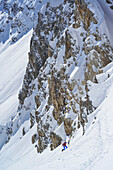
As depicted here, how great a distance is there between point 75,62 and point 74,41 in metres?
1.98

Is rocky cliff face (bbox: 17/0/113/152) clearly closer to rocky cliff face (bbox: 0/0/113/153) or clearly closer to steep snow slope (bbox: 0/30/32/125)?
rocky cliff face (bbox: 0/0/113/153)

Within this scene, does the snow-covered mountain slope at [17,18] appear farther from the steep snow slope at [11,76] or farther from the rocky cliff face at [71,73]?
the rocky cliff face at [71,73]

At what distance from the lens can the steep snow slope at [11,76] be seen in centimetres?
4765

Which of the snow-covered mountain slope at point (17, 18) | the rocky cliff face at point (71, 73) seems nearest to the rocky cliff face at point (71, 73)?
the rocky cliff face at point (71, 73)

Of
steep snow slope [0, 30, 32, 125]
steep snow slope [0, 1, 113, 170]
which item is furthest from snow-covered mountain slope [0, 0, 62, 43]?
steep snow slope [0, 1, 113, 170]

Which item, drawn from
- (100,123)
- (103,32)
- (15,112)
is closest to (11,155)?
(15,112)

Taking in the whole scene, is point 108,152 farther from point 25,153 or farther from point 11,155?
point 11,155

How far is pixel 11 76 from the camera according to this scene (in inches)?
2233

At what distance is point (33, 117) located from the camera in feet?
118

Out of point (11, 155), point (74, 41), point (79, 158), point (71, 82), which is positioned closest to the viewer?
point (79, 158)

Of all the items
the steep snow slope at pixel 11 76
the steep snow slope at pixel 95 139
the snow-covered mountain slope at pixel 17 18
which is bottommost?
the steep snow slope at pixel 11 76

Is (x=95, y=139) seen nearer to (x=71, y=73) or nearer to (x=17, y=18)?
(x=71, y=73)

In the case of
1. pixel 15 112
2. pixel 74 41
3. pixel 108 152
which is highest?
pixel 108 152

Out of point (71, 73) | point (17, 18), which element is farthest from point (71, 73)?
point (17, 18)
